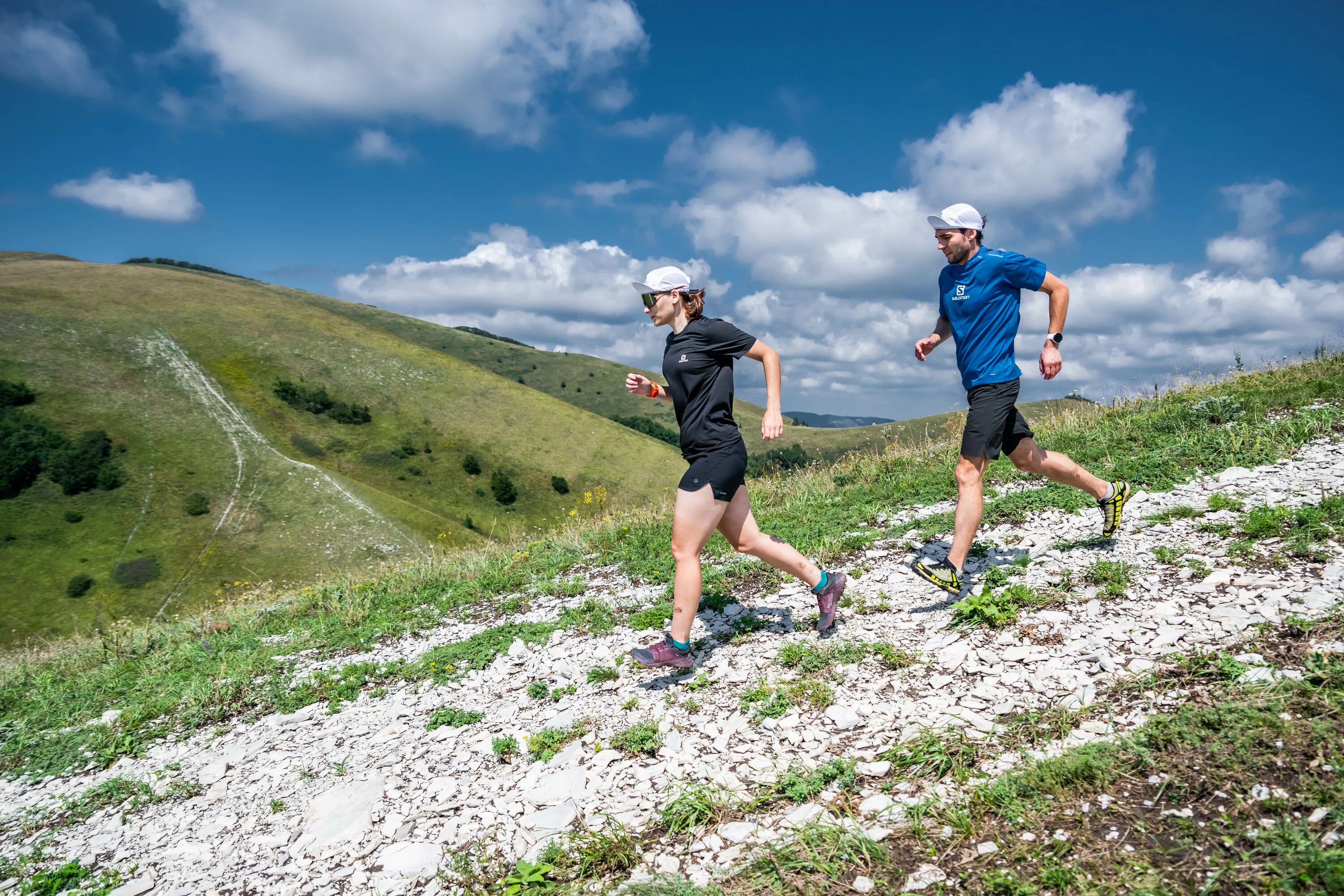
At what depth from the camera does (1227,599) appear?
476 cm

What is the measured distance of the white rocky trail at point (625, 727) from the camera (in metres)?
3.87

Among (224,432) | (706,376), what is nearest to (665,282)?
(706,376)

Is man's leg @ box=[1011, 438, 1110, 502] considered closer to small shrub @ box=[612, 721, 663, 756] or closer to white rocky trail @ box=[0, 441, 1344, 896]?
white rocky trail @ box=[0, 441, 1344, 896]

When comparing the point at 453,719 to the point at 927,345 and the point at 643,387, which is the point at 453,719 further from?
the point at 927,345

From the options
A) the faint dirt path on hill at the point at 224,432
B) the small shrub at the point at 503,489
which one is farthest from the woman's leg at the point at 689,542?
the small shrub at the point at 503,489

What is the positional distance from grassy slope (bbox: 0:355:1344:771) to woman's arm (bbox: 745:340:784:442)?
272 centimetres

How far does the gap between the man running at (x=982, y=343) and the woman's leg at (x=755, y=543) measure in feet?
3.46

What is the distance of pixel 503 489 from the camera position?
87062 millimetres

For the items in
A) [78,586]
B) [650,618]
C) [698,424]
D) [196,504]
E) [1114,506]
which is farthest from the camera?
[196,504]

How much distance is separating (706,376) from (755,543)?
4.39 ft

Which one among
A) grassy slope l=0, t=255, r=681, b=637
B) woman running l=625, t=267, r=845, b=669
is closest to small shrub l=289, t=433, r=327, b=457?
grassy slope l=0, t=255, r=681, b=637

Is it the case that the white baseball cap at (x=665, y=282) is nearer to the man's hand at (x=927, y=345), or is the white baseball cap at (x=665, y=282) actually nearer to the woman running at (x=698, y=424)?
the woman running at (x=698, y=424)

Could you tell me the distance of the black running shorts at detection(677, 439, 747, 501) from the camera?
4.89 meters

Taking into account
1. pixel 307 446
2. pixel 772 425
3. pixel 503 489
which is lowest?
pixel 503 489
